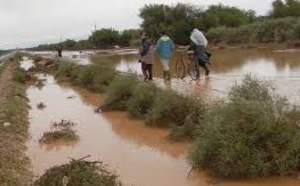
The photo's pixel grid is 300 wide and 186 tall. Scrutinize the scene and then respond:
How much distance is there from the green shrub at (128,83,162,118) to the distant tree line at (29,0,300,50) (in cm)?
3108

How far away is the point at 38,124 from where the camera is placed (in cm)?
1792

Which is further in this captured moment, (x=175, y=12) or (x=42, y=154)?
(x=175, y=12)

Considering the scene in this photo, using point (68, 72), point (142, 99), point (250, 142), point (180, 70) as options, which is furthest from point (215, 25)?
point (250, 142)

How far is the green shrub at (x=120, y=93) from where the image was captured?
18.6 metres

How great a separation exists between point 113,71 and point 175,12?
5298 centimetres

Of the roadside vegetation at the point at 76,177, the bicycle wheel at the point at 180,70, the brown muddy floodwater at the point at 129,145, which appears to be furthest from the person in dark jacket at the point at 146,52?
the roadside vegetation at the point at 76,177

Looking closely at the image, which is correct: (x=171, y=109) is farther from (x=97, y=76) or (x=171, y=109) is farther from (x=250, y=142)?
(x=97, y=76)

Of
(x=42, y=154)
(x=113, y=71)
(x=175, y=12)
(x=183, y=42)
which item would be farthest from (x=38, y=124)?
(x=175, y=12)

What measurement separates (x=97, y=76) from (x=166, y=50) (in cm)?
684

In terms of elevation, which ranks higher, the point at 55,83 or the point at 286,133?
the point at 286,133

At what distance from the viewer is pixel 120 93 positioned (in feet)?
61.6

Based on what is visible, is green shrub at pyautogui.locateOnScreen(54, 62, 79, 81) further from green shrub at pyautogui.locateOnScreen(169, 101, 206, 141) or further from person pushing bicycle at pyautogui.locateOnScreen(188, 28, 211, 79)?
green shrub at pyautogui.locateOnScreen(169, 101, 206, 141)

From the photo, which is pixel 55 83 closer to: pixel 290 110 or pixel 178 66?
pixel 178 66

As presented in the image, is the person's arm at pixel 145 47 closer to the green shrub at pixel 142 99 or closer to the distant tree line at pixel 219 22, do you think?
the green shrub at pixel 142 99
